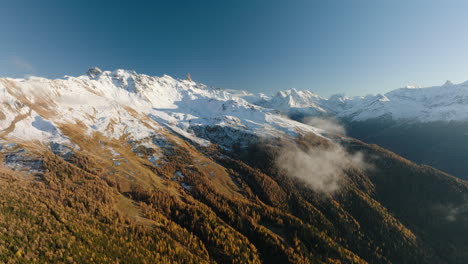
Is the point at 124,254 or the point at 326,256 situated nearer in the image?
the point at 124,254

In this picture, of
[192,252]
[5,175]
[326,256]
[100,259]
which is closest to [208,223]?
[192,252]

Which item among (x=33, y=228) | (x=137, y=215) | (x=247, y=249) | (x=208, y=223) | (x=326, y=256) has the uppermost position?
(x=33, y=228)

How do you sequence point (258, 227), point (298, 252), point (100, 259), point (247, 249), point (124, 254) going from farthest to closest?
1. point (258, 227)
2. point (298, 252)
3. point (247, 249)
4. point (124, 254)
5. point (100, 259)

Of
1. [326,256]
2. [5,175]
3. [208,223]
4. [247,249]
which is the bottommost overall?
[326,256]

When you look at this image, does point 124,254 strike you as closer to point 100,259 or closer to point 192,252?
point 100,259

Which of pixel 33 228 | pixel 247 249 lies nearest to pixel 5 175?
pixel 33 228

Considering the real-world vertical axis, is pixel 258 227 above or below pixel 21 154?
below

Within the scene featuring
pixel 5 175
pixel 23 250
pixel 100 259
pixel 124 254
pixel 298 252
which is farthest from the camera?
pixel 298 252

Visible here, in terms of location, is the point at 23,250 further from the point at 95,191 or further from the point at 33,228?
the point at 95,191

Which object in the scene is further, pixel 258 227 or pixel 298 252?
pixel 258 227
